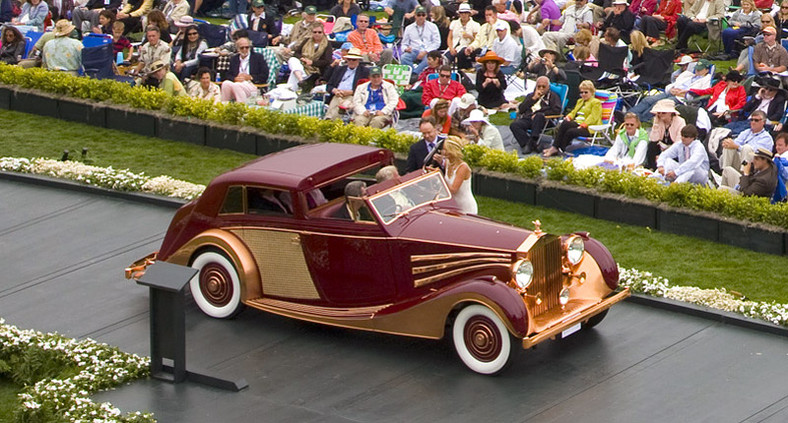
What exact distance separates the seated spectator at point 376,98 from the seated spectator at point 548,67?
292cm

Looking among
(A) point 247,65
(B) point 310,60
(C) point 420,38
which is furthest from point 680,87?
(A) point 247,65

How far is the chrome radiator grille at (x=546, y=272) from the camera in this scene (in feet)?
38.5

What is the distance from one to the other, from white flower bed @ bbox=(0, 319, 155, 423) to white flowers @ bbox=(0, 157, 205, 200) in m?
4.33

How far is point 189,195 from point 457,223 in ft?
18.6

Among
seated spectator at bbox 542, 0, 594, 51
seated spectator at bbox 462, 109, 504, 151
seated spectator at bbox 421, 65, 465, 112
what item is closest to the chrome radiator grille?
seated spectator at bbox 462, 109, 504, 151

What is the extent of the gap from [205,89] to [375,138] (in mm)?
A: 3860

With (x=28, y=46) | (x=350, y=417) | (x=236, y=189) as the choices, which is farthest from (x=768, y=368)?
(x=28, y=46)

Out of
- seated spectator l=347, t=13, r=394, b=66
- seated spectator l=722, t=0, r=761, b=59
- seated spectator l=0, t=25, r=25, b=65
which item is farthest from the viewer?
seated spectator l=722, t=0, r=761, b=59

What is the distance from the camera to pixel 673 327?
12.7 metres

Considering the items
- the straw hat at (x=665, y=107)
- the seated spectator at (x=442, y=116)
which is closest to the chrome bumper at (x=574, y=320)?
the straw hat at (x=665, y=107)

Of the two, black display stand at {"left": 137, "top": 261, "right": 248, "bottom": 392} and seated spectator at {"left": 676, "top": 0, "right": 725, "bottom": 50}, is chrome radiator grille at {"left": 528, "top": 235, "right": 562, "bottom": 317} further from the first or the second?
seated spectator at {"left": 676, "top": 0, "right": 725, "bottom": 50}

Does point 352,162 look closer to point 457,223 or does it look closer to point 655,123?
point 457,223

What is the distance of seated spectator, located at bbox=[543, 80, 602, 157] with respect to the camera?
18453 mm

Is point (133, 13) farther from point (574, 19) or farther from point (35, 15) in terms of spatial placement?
point (574, 19)
